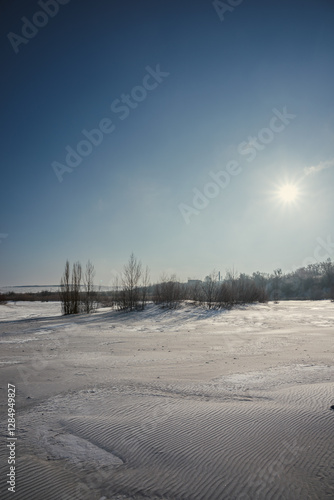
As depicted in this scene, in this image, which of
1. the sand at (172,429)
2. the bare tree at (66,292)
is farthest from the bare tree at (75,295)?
the sand at (172,429)

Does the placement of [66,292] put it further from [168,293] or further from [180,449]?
[180,449]

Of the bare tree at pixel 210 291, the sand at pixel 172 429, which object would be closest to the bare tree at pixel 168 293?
the bare tree at pixel 210 291

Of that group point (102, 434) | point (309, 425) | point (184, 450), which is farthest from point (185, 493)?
point (309, 425)

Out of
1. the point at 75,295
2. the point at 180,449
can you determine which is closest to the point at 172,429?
the point at 180,449

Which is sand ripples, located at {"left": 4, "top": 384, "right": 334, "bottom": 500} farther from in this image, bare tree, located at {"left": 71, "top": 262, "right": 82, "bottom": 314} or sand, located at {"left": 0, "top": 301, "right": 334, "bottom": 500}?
bare tree, located at {"left": 71, "top": 262, "right": 82, "bottom": 314}

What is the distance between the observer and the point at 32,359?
17.5 ft

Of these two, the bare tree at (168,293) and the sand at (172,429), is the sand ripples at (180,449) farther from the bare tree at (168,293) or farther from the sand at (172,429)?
the bare tree at (168,293)

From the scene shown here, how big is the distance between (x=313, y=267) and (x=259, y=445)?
83.6 m

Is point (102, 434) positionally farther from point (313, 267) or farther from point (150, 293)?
point (313, 267)

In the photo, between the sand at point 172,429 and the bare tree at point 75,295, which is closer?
the sand at point 172,429

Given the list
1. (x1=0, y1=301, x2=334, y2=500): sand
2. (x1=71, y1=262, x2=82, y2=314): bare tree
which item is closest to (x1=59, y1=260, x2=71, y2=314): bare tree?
(x1=71, y1=262, x2=82, y2=314): bare tree

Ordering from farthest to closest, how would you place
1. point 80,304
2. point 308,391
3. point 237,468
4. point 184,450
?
point 80,304, point 308,391, point 184,450, point 237,468

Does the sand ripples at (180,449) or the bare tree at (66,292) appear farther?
the bare tree at (66,292)

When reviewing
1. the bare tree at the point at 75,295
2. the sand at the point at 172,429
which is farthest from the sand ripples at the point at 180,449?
the bare tree at the point at 75,295
